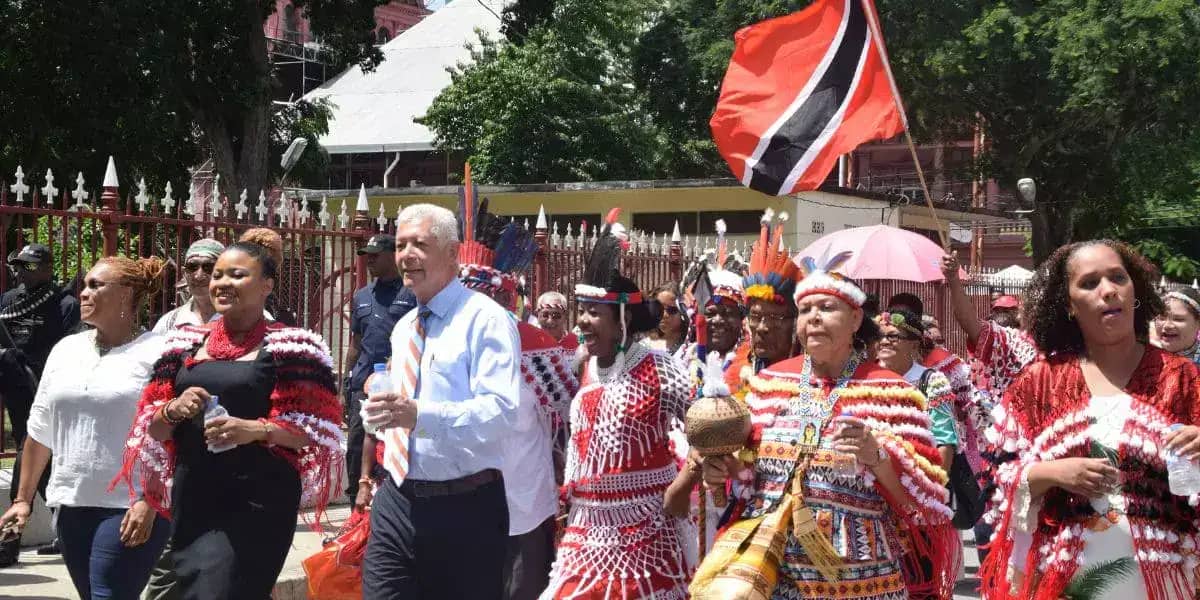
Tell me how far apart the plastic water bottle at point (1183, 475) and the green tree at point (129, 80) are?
59.2ft

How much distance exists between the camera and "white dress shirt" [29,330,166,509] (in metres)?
5.81

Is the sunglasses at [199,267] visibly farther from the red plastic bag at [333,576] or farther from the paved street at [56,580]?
the paved street at [56,580]

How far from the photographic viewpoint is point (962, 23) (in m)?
27.0

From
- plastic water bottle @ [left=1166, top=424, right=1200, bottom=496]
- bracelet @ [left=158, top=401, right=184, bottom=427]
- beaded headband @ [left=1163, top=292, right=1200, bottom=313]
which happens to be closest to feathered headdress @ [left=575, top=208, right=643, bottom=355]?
bracelet @ [left=158, top=401, right=184, bottom=427]

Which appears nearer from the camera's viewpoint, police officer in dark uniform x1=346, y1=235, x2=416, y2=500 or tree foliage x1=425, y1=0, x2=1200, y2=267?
police officer in dark uniform x1=346, y1=235, x2=416, y2=500

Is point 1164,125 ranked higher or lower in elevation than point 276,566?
higher

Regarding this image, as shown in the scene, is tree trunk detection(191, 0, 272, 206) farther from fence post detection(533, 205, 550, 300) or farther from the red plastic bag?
the red plastic bag

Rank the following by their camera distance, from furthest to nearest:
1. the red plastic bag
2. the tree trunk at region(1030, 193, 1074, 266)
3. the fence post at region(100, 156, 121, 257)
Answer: the tree trunk at region(1030, 193, 1074, 266), the fence post at region(100, 156, 121, 257), the red plastic bag

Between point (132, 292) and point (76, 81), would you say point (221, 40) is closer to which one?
point (76, 81)

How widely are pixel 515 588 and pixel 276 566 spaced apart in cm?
125

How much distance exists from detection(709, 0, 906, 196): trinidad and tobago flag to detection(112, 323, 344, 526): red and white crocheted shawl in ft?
17.3

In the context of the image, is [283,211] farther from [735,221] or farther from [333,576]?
[735,221]

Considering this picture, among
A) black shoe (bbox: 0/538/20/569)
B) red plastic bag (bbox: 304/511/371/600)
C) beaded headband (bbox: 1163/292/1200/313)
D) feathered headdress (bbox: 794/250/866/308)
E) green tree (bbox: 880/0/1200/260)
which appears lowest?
black shoe (bbox: 0/538/20/569)

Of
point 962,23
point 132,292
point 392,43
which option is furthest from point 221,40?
point 392,43
